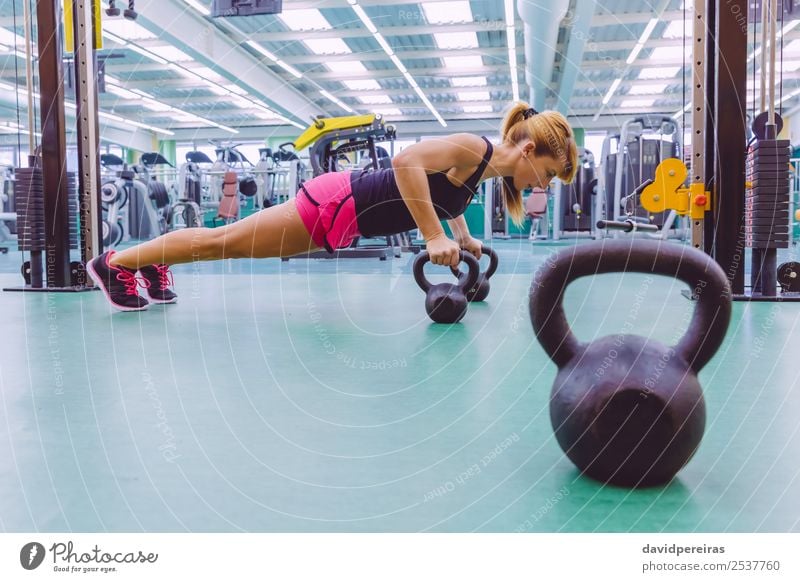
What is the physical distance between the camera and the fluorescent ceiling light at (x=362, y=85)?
903 centimetres

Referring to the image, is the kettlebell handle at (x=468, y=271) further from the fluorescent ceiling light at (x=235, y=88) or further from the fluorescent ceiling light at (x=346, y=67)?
the fluorescent ceiling light at (x=235, y=88)

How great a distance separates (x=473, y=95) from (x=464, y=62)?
5.96 ft

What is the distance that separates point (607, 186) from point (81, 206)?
5.55 m

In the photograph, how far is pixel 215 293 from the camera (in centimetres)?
292

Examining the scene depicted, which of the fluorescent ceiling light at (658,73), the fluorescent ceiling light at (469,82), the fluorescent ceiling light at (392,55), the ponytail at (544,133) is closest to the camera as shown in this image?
the ponytail at (544,133)

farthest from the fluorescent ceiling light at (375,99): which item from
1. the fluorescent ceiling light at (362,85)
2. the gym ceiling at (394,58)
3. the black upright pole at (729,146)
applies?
the black upright pole at (729,146)

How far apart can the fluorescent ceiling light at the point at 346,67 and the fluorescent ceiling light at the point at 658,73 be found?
3.69 m

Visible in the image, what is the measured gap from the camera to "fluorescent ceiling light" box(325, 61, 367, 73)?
8227 millimetres

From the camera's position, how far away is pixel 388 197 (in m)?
1.91

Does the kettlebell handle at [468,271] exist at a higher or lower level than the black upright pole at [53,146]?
lower

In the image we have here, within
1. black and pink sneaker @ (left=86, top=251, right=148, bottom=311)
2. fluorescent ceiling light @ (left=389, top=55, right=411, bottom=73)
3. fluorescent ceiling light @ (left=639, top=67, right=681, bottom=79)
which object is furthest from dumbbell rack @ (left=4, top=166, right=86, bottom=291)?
fluorescent ceiling light @ (left=639, top=67, right=681, bottom=79)

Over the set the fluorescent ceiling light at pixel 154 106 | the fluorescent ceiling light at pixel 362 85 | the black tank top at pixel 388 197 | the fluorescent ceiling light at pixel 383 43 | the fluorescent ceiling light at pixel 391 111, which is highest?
the fluorescent ceiling light at pixel 154 106

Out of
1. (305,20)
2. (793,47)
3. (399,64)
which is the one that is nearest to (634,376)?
(305,20)

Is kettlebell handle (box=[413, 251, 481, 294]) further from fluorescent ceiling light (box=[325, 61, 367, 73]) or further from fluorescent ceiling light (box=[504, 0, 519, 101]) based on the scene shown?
fluorescent ceiling light (box=[325, 61, 367, 73])
